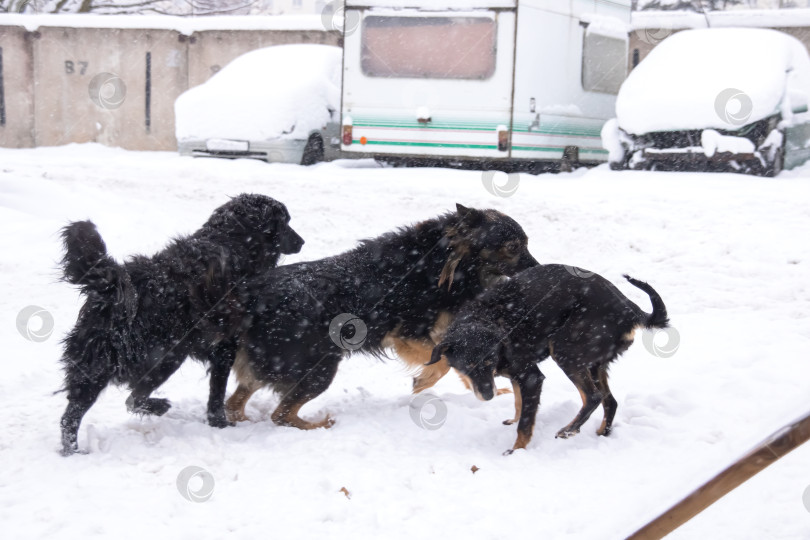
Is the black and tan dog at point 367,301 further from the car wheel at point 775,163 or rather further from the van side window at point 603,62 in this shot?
the van side window at point 603,62

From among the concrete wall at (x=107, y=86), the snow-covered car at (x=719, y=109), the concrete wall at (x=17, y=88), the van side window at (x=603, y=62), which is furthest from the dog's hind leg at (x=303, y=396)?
the concrete wall at (x=17, y=88)

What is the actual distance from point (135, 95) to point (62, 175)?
8.89 m

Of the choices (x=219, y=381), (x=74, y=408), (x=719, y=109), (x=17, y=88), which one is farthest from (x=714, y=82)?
(x=17, y=88)

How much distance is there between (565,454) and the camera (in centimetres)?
431

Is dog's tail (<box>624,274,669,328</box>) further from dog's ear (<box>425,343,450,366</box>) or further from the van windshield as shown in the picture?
the van windshield

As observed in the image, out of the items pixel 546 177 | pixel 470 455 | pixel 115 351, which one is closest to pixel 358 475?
pixel 470 455

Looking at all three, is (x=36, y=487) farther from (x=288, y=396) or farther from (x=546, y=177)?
(x=546, y=177)

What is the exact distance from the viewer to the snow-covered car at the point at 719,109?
10180mm

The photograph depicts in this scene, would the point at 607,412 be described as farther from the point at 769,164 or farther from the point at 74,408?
the point at 769,164

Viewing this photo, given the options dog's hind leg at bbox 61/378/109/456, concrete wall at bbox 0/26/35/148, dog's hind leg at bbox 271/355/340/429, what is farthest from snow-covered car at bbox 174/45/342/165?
concrete wall at bbox 0/26/35/148

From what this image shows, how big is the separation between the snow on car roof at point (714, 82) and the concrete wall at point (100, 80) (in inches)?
456

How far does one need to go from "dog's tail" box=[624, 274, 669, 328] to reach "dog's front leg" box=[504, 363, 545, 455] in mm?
772

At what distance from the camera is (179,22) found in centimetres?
1916

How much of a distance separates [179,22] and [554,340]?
1744 cm
